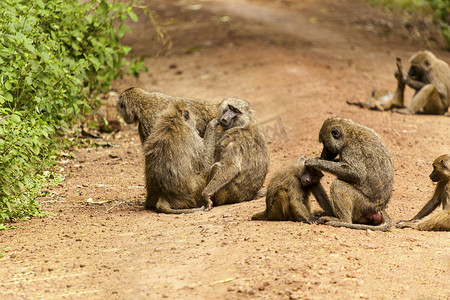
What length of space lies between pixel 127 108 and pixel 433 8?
46.7 feet

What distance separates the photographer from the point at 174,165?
739 centimetres

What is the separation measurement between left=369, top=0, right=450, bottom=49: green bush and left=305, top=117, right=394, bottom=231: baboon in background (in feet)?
42.9

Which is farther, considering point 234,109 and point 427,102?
point 427,102

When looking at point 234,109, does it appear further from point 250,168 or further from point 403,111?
point 403,111

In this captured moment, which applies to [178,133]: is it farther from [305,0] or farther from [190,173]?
[305,0]

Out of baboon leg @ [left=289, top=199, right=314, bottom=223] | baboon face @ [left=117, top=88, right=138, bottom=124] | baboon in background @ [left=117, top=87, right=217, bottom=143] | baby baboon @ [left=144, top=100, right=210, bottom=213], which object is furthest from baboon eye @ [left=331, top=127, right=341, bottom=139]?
baboon face @ [left=117, top=88, right=138, bottom=124]

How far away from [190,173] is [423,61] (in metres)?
7.22

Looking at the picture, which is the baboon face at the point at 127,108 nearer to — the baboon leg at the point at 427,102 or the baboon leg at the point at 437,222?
the baboon leg at the point at 437,222

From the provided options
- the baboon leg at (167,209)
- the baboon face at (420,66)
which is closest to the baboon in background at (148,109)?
the baboon leg at (167,209)

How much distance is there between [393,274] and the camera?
211 inches

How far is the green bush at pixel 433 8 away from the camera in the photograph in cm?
Result: 1827

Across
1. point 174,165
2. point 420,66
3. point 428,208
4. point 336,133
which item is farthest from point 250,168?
point 420,66

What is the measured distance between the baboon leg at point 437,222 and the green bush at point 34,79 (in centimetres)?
433

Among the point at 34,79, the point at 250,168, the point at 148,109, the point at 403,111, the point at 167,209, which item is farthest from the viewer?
the point at 403,111
